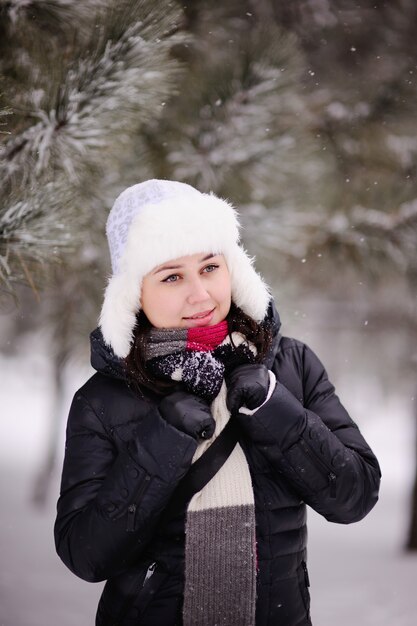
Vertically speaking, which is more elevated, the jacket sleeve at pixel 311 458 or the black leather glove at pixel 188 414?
the black leather glove at pixel 188 414

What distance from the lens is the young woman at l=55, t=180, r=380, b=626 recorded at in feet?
5.45

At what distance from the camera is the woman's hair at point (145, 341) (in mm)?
1796

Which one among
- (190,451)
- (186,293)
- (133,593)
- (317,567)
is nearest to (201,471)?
(190,451)

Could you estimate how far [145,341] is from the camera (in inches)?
72.1

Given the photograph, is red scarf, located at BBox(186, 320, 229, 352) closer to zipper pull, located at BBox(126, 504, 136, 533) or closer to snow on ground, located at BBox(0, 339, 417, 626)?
zipper pull, located at BBox(126, 504, 136, 533)

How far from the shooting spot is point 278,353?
1988 millimetres

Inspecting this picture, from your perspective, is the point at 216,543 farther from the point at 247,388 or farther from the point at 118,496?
the point at 247,388

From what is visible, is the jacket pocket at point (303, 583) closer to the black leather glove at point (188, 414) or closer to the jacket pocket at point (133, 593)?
the jacket pocket at point (133, 593)

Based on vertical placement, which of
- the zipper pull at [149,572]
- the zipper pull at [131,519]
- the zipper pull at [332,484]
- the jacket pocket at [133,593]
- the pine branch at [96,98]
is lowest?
the jacket pocket at [133,593]

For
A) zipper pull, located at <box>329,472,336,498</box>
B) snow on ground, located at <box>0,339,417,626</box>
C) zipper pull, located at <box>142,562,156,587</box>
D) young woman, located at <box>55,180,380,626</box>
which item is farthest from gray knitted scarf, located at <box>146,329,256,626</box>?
snow on ground, located at <box>0,339,417,626</box>

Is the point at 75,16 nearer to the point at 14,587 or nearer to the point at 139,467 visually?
the point at 139,467

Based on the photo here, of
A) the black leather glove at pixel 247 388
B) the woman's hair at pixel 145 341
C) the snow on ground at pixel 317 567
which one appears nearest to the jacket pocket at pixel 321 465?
the black leather glove at pixel 247 388

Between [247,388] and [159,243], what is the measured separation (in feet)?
1.60

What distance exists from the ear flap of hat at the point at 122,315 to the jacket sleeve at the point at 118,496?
0.23 metres
